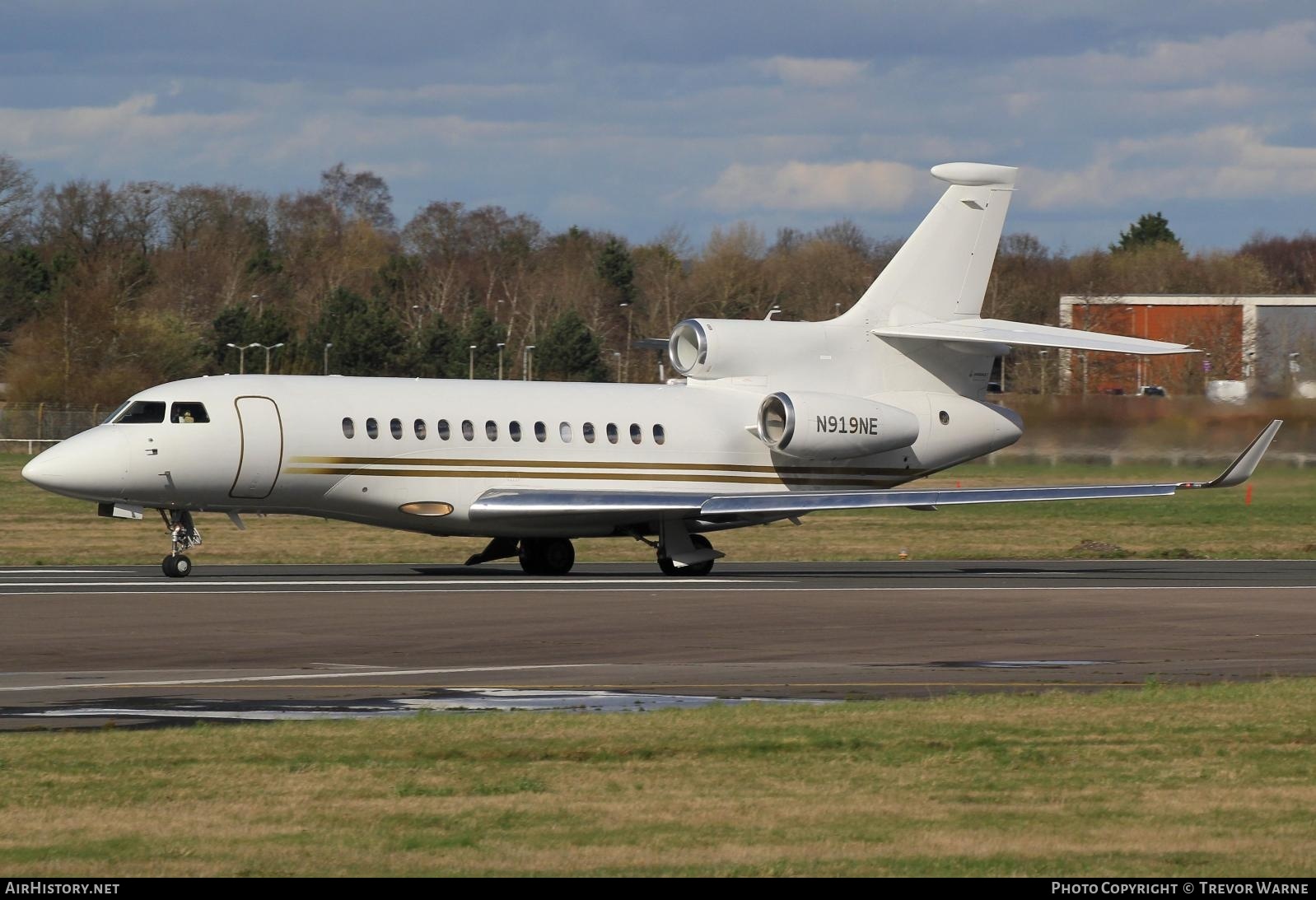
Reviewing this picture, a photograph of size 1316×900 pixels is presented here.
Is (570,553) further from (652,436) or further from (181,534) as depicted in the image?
(181,534)

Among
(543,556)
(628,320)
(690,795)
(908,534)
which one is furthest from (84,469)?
(628,320)

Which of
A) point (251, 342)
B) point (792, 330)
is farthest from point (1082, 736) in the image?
point (251, 342)

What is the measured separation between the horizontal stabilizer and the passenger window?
12.9m

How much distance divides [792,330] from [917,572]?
5149 millimetres

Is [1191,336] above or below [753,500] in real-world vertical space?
above

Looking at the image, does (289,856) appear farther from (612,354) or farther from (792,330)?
(612,354)

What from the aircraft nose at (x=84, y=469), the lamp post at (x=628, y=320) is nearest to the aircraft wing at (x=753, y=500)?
the aircraft nose at (x=84, y=469)

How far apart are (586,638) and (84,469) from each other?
10889 millimetres

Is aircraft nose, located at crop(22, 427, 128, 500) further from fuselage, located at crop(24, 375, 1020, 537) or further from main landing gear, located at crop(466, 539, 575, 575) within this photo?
main landing gear, located at crop(466, 539, 575, 575)

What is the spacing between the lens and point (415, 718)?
13766mm

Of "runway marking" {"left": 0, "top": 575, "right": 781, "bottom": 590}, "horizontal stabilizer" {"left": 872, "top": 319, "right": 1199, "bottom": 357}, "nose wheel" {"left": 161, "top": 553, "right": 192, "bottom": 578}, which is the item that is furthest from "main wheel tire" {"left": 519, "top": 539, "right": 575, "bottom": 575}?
"horizontal stabilizer" {"left": 872, "top": 319, "right": 1199, "bottom": 357}

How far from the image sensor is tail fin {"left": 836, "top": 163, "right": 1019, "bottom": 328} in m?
34.7

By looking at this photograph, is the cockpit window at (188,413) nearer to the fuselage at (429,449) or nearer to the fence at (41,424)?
the fuselage at (429,449)

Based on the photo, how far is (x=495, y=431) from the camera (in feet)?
101
